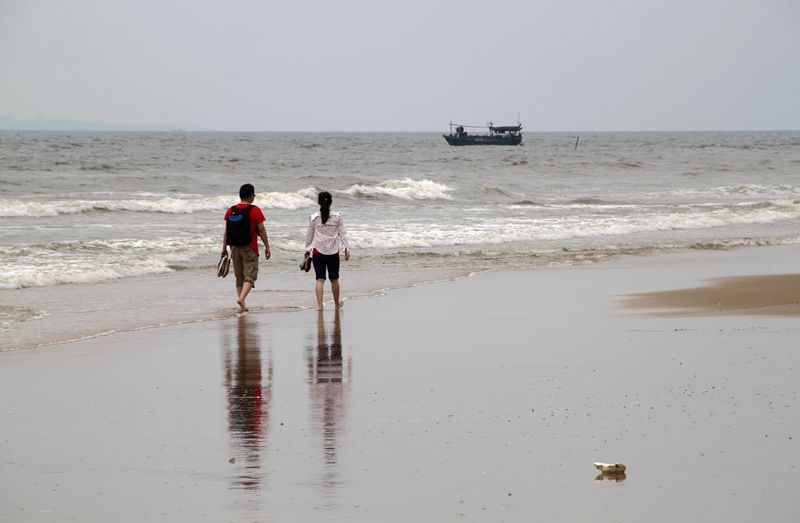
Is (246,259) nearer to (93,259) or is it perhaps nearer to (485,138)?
(93,259)

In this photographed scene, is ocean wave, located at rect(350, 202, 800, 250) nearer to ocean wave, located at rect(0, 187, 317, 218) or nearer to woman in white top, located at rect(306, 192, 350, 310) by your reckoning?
woman in white top, located at rect(306, 192, 350, 310)

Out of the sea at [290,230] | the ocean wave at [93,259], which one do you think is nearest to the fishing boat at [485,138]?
the sea at [290,230]

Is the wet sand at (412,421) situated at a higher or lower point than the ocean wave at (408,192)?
higher

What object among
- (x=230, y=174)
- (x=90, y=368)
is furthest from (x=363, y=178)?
(x=90, y=368)

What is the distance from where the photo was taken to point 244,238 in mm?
12055

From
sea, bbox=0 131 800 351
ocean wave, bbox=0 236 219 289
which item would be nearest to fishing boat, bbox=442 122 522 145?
sea, bbox=0 131 800 351

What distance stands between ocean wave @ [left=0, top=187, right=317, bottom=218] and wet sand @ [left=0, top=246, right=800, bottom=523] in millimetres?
17574

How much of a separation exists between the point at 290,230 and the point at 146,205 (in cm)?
765

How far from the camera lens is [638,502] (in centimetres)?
502

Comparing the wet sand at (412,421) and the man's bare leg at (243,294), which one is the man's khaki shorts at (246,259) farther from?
the wet sand at (412,421)

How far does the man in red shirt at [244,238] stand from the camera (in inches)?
470

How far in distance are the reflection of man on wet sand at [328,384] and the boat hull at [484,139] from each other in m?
102

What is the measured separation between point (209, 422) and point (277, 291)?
7373 mm

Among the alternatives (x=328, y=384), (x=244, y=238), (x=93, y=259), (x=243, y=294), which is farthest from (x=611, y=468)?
(x=93, y=259)
